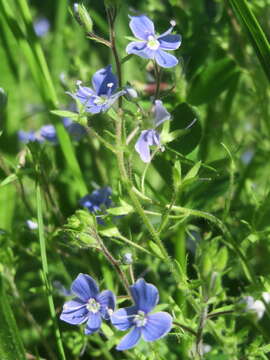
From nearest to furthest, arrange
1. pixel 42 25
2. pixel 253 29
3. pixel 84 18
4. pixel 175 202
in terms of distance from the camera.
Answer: pixel 84 18, pixel 253 29, pixel 175 202, pixel 42 25

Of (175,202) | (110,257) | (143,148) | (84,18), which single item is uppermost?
(84,18)

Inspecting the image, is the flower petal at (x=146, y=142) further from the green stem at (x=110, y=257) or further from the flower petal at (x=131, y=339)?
the flower petal at (x=131, y=339)

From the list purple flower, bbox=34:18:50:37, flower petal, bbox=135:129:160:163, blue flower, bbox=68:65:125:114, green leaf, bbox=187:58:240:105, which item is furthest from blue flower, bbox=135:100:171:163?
purple flower, bbox=34:18:50:37

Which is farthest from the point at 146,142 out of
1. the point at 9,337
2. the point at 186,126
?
the point at 9,337

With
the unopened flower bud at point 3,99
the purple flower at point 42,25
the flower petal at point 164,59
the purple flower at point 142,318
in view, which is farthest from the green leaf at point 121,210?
the purple flower at point 42,25

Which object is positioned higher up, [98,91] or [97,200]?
[98,91]

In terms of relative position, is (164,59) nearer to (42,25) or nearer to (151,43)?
(151,43)
